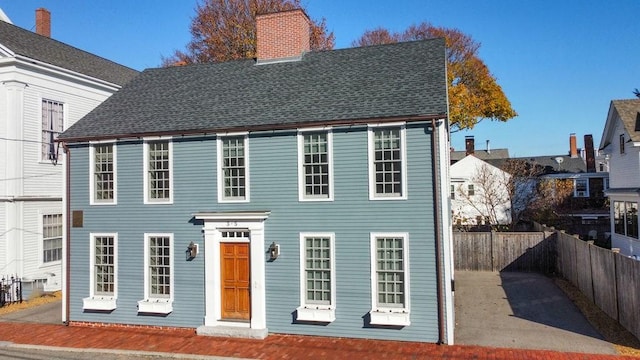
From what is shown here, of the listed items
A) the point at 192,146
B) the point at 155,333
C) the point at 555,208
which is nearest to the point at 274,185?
the point at 192,146

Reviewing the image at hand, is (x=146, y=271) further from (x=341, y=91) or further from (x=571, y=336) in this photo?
(x=571, y=336)

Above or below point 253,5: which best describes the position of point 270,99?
below

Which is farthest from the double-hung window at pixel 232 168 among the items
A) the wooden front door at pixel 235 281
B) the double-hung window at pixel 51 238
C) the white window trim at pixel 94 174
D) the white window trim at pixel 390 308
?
the double-hung window at pixel 51 238

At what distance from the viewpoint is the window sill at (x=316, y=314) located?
12.9 metres

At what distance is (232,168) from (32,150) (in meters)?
10.6

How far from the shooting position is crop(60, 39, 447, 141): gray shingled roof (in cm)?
1363

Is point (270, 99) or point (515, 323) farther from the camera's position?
point (270, 99)

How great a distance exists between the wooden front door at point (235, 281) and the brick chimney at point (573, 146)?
50.7 m

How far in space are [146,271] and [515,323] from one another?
1067 cm

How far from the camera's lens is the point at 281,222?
13.7 meters

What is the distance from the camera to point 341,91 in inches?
578

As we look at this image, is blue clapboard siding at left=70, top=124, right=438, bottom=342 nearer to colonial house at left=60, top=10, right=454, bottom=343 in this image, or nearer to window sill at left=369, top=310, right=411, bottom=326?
colonial house at left=60, top=10, right=454, bottom=343

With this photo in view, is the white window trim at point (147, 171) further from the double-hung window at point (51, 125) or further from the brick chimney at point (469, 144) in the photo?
the brick chimney at point (469, 144)

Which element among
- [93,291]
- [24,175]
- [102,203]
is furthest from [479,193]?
[24,175]
